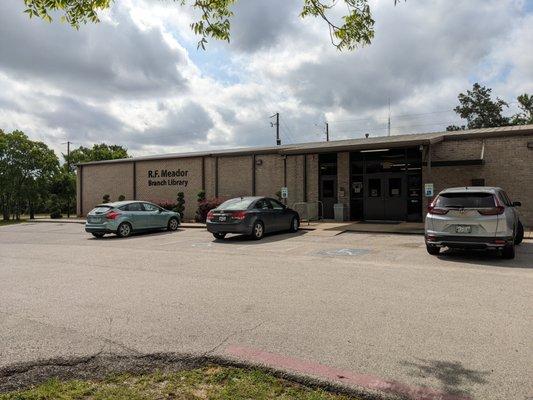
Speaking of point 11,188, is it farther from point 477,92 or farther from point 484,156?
point 477,92

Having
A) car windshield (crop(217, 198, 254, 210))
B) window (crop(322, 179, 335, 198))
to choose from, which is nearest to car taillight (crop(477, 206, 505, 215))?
car windshield (crop(217, 198, 254, 210))

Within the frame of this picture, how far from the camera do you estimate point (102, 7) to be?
583 cm

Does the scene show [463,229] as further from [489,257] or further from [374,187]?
[374,187]

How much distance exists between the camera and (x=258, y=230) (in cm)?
1495

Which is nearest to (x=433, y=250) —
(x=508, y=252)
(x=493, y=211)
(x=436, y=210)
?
(x=436, y=210)

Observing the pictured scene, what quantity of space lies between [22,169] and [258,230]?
99.1 ft

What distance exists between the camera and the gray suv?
9562mm

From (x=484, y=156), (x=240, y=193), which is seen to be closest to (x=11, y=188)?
(x=240, y=193)

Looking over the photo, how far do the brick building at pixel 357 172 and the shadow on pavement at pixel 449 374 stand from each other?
13.3 meters

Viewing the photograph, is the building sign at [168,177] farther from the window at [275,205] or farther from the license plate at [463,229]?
the license plate at [463,229]

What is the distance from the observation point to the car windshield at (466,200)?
32.3ft

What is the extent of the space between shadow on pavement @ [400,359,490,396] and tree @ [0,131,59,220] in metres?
38.7

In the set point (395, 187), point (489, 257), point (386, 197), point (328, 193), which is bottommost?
point (489, 257)

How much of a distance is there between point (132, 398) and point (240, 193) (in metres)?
21.8
